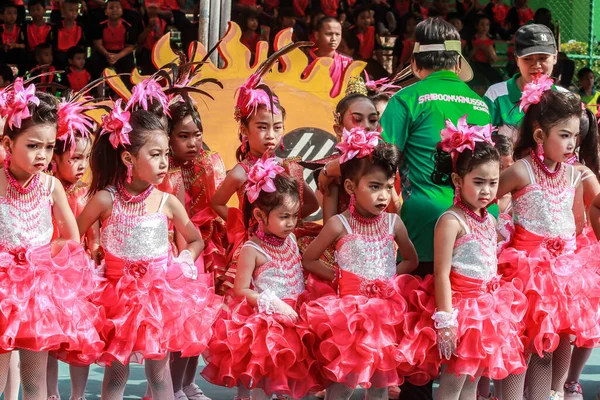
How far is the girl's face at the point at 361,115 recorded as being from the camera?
17.3 ft

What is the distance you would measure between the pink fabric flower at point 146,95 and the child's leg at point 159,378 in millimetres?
1206

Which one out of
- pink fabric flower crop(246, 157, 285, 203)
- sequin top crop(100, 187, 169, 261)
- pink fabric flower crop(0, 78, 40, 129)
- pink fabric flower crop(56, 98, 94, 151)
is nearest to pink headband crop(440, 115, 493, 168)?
pink fabric flower crop(246, 157, 285, 203)

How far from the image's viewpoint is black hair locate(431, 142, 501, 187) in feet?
14.3

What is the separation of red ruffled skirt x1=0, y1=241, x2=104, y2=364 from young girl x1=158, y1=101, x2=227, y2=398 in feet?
3.03

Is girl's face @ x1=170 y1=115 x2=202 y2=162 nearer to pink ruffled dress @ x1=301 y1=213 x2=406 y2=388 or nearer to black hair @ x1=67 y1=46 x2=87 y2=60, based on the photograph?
pink ruffled dress @ x1=301 y1=213 x2=406 y2=388

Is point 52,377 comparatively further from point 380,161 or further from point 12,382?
point 380,161

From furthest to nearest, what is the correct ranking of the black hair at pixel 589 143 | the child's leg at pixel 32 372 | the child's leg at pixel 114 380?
1. the black hair at pixel 589 143
2. the child's leg at pixel 114 380
3. the child's leg at pixel 32 372

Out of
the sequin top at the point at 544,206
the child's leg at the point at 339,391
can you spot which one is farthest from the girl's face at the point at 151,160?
the sequin top at the point at 544,206

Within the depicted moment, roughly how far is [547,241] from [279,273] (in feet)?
4.22

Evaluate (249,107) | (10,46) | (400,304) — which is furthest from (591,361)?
(10,46)

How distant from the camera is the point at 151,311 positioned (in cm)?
420

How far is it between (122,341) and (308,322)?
0.82 metres

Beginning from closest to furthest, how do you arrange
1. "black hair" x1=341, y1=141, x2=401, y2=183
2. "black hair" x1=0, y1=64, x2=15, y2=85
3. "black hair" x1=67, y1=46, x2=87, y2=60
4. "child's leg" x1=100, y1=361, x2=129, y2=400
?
"child's leg" x1=100, y1=361, x2=129, y2=400 < "black hair" x1=341, y1=141, x2=401, y2=183 < "black hair" x1=0, y1=64, x2=15, y2=85 < "black hair" x1=67, y1=46, x2=87, y2=60

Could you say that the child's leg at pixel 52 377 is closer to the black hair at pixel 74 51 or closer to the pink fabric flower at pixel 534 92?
the pink fabric flower at pixel 534 92
